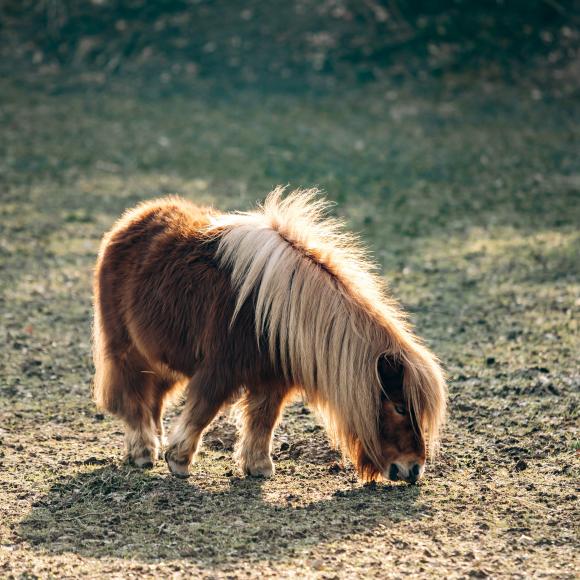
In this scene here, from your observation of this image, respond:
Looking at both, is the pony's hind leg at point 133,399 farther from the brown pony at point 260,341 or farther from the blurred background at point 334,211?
the blurred background at point 334,211

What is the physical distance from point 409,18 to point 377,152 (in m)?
5.45

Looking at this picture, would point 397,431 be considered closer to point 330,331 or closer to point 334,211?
point 330,331

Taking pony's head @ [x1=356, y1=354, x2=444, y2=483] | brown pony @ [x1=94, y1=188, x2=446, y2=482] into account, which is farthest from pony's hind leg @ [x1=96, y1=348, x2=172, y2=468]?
pony's head @ [x1=356, y1=354, x2=444, y2=483]

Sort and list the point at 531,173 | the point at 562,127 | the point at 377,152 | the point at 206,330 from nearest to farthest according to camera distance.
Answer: the point at 206,330 < the point at 531,173 < the point at 377,152 < the point at 562,127

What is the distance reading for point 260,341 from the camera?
474cm

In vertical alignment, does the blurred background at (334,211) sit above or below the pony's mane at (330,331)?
below

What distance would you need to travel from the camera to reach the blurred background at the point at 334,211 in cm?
432

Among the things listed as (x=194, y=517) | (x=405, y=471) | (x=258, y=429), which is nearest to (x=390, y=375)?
(x=405, y=471)

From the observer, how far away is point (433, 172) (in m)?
13.0

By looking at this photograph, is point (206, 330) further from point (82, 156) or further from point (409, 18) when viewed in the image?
point (409, 18)

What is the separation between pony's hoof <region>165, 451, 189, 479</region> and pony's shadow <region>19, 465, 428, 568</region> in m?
0.06

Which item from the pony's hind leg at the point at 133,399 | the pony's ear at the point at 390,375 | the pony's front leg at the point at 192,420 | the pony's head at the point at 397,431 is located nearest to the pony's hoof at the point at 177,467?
the pony's front leg at the point at 192,420

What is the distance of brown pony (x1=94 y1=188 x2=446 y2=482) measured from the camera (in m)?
4.57

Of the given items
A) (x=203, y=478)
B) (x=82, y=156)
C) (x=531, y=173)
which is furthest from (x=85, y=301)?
(x=531, y=173)
